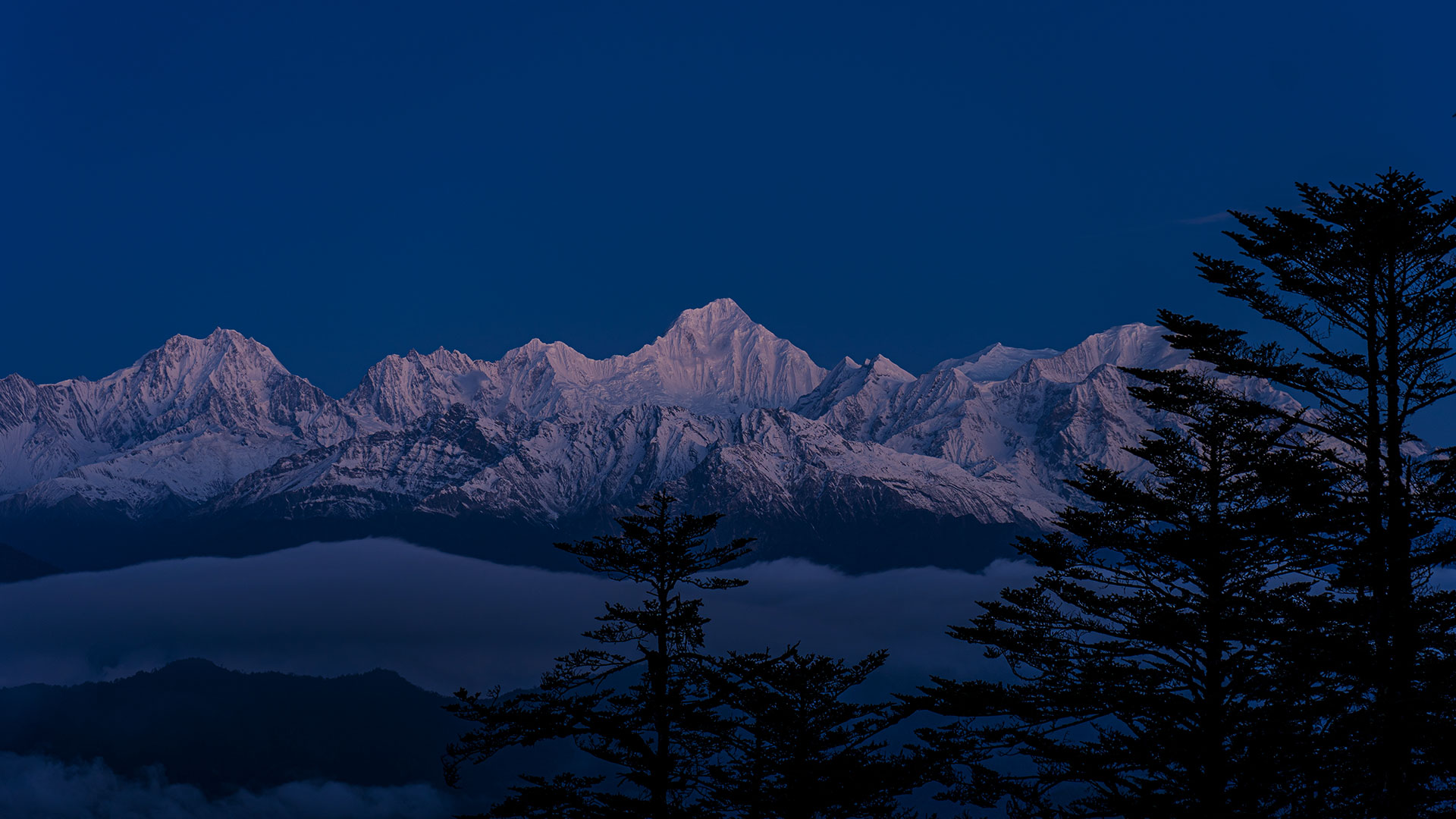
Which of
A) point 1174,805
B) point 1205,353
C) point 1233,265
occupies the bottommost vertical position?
point 1174,805

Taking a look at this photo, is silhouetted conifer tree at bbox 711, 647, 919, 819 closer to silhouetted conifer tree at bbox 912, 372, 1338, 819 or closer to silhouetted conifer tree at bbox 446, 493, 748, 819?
silhouetted conifer tree at bbox 446, 493, 748, 819

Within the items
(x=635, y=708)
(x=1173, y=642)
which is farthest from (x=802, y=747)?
(x=1173, y=642)

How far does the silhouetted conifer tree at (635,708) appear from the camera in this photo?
31.3 meters

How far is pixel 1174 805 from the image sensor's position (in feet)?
80.0

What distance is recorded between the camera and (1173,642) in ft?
86.1

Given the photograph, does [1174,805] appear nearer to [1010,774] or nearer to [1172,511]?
[1010,774]

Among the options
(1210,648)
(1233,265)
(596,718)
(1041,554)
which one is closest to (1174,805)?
(1210,648)

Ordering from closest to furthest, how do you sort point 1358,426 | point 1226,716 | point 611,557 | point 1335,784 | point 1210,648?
point 1335,784, point 1358,426, point 1226,716, point 1210,648, point 611,557

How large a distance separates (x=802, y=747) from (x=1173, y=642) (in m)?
15.3

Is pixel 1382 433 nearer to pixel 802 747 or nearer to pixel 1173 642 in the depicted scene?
pixel 1173 642

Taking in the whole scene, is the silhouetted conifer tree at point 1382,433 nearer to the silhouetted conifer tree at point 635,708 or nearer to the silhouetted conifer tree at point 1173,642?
the silhouetted conifer tree at point 1173,642

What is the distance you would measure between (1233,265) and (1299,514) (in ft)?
18.4

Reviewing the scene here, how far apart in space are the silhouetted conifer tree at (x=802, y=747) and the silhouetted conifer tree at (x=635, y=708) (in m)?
1.20

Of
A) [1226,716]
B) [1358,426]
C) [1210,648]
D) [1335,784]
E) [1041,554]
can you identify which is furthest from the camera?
[1041,554]
